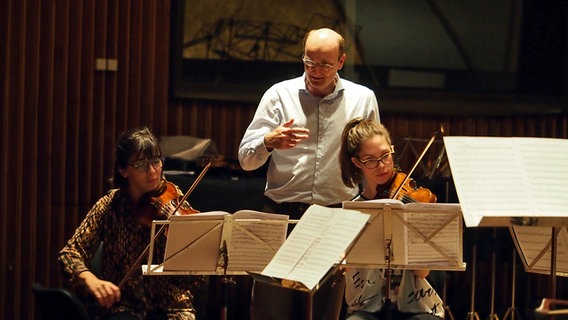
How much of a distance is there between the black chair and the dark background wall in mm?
2139

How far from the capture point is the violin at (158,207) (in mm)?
3588

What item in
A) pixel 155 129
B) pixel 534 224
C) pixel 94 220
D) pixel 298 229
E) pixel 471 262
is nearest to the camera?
pixel 534 224

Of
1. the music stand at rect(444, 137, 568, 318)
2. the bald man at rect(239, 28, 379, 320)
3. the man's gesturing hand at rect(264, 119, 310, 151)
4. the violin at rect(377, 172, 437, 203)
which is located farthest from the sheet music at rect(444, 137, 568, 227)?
the bald man at rect(239, 28, 379, 320)

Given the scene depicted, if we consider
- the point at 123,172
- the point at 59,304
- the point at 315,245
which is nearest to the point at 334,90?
the point at 123,172

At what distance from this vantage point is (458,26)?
5.79 metres

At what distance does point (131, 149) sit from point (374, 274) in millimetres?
1078

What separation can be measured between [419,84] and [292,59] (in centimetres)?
83

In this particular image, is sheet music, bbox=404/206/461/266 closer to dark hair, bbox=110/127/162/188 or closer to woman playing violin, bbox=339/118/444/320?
woman playing violin, bbox=339/118/444/320

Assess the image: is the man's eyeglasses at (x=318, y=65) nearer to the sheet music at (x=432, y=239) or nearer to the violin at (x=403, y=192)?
the violin at (x=403, y=192)

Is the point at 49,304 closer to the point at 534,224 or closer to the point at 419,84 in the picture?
the point at 534,224

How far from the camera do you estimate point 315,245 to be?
9.93ft

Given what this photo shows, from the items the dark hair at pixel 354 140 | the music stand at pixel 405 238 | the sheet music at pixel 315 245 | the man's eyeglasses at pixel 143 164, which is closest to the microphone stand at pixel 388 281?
the music stand at pixel 405 238

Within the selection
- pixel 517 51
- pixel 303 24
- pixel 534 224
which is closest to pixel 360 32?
pixel 303 24

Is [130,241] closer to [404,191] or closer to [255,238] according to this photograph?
[255,238]
